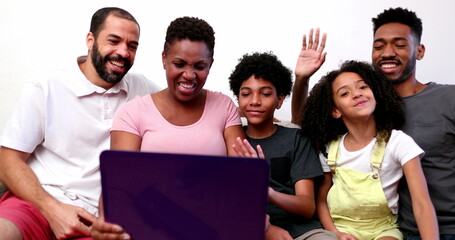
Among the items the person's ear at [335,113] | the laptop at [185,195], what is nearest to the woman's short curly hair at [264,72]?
the person's ear at [335,113]

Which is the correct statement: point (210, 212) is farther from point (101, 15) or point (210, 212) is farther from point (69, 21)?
point (69, 21)

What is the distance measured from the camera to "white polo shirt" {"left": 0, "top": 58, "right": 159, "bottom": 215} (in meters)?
1.42

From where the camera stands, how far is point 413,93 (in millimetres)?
1582

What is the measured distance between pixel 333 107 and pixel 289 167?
0.31 meters

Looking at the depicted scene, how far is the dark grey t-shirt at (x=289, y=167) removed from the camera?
4.47ft

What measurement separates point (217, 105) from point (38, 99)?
600 mm

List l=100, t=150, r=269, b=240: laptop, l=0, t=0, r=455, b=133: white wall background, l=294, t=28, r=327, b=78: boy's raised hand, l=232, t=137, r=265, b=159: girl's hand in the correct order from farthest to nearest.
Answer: l=0, t=0, r=455, b=133: white wall background
l=294, t=28, r=327, b=78: boy's raised hand
l=232, t=137, r=265, b=159: girl's hand
l=100, t=150, r=269, b=240: laptop

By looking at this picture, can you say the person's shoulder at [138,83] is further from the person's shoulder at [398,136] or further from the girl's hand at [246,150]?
the person's shoulder at [398,136]

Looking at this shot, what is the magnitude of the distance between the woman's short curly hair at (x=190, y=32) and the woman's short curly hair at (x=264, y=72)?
0.20 meters

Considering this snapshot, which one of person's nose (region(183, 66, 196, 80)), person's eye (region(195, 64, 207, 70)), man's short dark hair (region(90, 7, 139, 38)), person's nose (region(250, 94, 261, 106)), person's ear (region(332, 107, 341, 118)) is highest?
man's short dark hair (region(90, 7, 139, 38))

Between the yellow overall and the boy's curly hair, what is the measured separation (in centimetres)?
11

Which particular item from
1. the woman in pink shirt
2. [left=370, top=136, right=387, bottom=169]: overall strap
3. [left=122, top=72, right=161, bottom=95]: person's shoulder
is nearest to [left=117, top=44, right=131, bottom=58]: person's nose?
[left=122, top=72, right=161, bottom=95]: person's shoulder

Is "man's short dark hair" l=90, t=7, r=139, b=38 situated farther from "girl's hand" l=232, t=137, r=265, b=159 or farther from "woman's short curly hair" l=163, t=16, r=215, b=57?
"girl's hand" l=232, t=137, r=265, b=159

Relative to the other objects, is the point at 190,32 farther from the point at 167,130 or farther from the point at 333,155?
the point at 333,155
